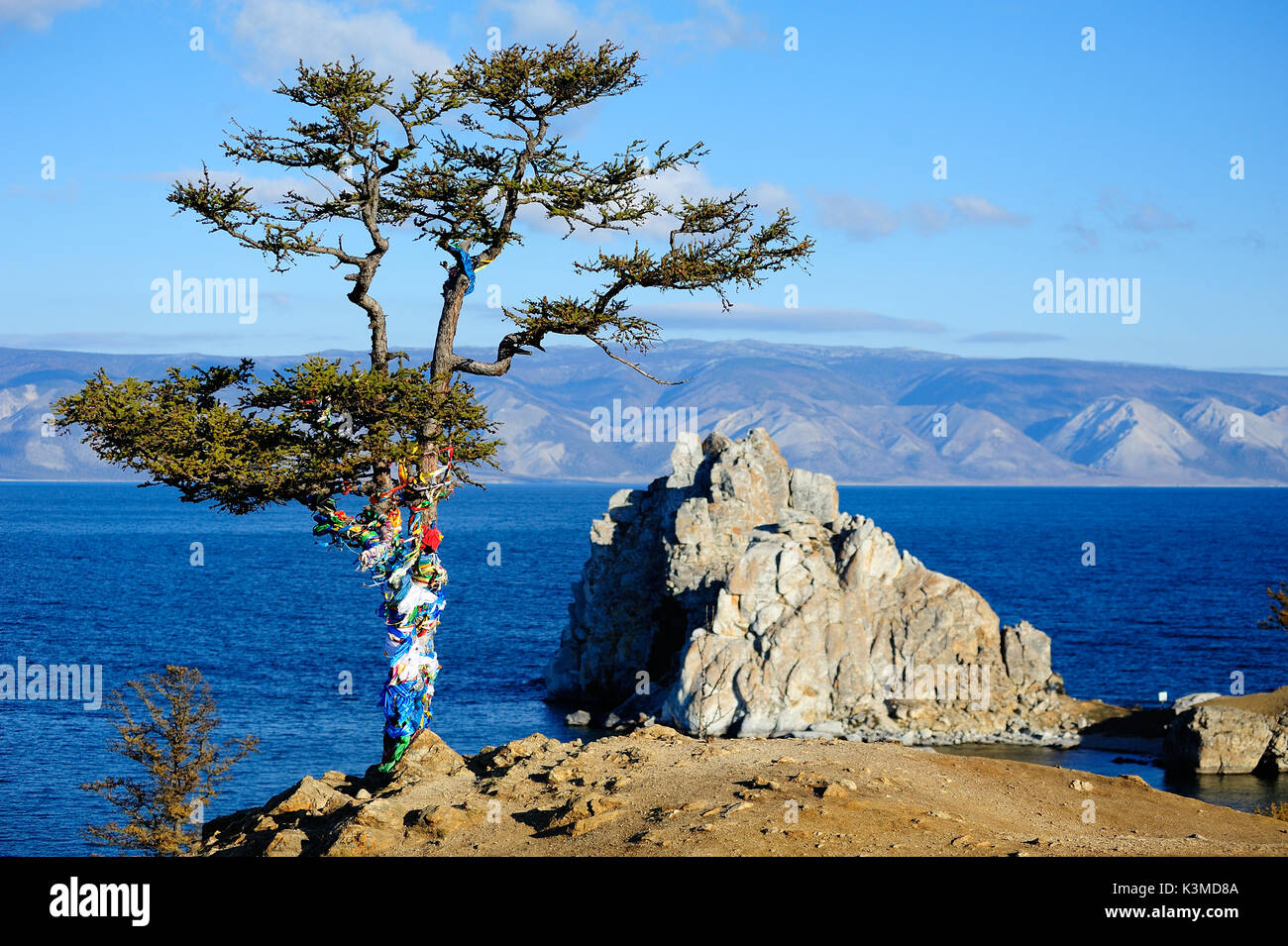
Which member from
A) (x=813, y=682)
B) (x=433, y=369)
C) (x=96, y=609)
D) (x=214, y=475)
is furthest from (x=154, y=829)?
(x=96, y=609)

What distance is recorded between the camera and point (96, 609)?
100625 mm

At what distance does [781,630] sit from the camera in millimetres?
57000

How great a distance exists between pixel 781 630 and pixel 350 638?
139 feet

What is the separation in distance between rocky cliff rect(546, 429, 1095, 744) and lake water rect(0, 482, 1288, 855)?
4.81 m

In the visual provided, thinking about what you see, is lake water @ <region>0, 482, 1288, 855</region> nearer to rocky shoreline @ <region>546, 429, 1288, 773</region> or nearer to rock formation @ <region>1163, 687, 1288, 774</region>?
rock formation @ <region>1163, 687, 1288, 774</region>

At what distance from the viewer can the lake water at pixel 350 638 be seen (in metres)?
51.2

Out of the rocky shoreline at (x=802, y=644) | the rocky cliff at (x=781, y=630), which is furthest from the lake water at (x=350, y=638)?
the rocky cliff at (x=781, y=630)

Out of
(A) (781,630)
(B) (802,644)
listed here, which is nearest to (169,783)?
(A) (781,630)

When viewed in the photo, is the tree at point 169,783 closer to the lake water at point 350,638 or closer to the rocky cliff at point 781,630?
the lake water at point 350,638

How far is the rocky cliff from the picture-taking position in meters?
56.2
